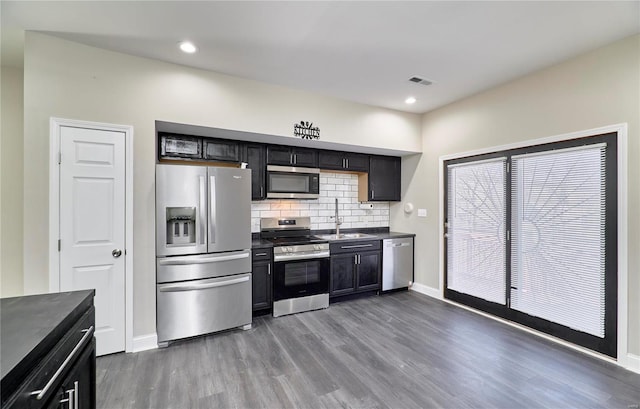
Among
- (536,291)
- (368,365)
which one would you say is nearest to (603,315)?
(536,291)

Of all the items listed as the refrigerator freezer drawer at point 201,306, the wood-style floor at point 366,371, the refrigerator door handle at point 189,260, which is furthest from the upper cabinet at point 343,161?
the wood-style floor at point 366,371

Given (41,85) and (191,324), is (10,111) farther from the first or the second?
(191,324)

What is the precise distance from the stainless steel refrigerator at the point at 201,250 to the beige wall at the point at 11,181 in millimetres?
1461

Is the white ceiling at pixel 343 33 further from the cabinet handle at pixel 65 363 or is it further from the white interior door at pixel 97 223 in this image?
the cabinet handle at pixel 65 363

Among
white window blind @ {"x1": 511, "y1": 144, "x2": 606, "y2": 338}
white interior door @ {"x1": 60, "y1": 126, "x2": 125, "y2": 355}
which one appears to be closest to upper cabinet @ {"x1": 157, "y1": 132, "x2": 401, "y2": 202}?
white interior door @ {"x1": 60, "y1": 126, "x2": 125, "y2": 355}

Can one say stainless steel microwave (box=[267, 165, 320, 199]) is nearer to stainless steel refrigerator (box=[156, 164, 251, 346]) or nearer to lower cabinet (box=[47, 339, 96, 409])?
stainless steel refrigerator (box=[156, 164, 251, 346])

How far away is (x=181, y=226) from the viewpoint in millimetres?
2861

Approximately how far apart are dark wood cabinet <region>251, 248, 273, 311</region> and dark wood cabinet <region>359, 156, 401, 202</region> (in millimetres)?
1978

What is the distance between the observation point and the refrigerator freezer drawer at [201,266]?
2.76 m

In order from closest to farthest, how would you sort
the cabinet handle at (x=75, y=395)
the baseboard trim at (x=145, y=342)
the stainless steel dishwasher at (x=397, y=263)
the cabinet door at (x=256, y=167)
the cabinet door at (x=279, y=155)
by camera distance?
the cabinet handle at (x=75, y=395), the baseboard trim at (x=145, y=342), the cabinet door at (x=256, y=167), the cabinet door at (x=279, y=155), the stainless steel dishwasher at (x=397, y=263)

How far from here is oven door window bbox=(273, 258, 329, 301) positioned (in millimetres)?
3463

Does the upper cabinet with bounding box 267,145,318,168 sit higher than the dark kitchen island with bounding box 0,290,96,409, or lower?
higher

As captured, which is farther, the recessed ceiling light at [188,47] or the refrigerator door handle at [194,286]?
the refrigerator door handle at [194,286]

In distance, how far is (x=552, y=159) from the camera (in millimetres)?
2879
